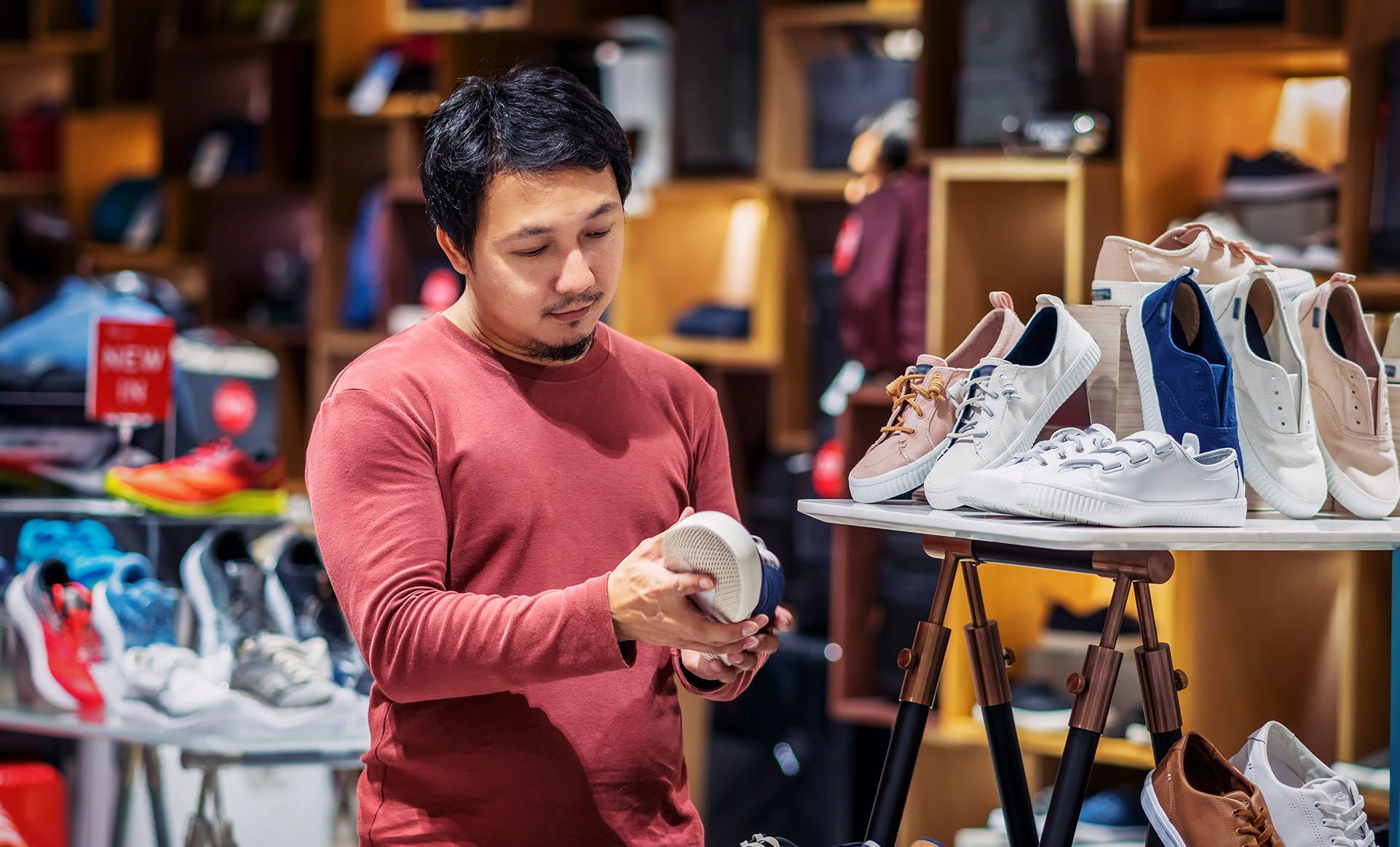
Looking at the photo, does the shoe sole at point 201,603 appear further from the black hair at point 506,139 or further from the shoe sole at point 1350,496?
the shoe sole at point 1350,496

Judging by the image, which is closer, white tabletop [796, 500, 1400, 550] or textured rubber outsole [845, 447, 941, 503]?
white tabletop [796, 500, 1400, 550]

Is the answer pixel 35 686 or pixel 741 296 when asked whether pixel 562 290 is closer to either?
pixel 35 686

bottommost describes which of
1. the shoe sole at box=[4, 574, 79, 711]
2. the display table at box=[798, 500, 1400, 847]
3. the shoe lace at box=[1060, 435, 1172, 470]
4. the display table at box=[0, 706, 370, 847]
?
the display table at box=[0, 706, 370, 847]

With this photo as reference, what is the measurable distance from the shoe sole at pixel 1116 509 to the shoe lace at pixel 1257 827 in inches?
11.9

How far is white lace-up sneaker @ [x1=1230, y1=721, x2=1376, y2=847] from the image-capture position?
Answer: 179cm

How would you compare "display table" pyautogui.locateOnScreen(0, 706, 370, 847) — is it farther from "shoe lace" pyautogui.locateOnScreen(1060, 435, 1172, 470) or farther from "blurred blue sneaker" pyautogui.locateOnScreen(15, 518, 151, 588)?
"shoe lace" pyautogui.locateOnScreen(1060, 435, 1172, 470)

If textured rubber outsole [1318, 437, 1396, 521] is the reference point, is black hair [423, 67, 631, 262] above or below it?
above

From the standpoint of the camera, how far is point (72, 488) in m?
3.40

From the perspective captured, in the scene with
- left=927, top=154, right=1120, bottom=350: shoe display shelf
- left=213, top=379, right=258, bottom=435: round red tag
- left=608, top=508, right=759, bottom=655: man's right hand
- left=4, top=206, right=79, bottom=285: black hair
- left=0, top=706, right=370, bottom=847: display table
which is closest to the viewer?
left=608, top=508, right=759, bottom=655: man's right hand

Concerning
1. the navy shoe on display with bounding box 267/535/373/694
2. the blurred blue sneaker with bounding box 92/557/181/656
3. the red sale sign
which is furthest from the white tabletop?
the red sale sign

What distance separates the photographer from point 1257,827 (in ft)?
5.55

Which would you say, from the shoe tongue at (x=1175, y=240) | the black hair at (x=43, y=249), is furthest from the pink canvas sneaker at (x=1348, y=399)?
the black hair at (x=43, y=249)

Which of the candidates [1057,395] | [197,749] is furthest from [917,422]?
[197,749]

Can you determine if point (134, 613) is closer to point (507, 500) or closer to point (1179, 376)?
point (507, 500)
